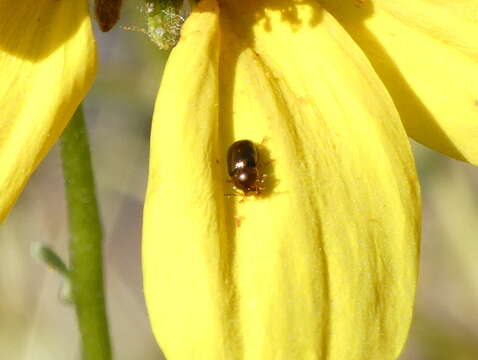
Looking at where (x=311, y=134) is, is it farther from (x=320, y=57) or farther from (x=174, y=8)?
(x=174, y=8)

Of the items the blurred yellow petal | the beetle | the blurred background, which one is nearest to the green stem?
the beetle

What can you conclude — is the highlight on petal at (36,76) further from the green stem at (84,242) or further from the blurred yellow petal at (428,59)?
the blurred yellow petal at (428,59)

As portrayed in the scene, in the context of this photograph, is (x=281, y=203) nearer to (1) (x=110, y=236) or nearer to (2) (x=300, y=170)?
(2) (x=300, y=170)

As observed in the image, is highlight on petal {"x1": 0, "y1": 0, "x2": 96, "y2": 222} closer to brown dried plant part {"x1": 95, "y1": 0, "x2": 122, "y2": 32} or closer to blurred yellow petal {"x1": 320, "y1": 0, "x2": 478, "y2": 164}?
brown dried plant part {"x1": 95, "y1": 0, "x2": 122, "y2": 32}

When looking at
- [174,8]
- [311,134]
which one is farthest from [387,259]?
[174,8]

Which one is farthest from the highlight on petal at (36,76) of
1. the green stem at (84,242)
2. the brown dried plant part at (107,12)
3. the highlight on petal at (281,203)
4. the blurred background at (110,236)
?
the blurred background at (110,236)

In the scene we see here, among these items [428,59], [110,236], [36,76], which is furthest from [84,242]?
[110,236]
